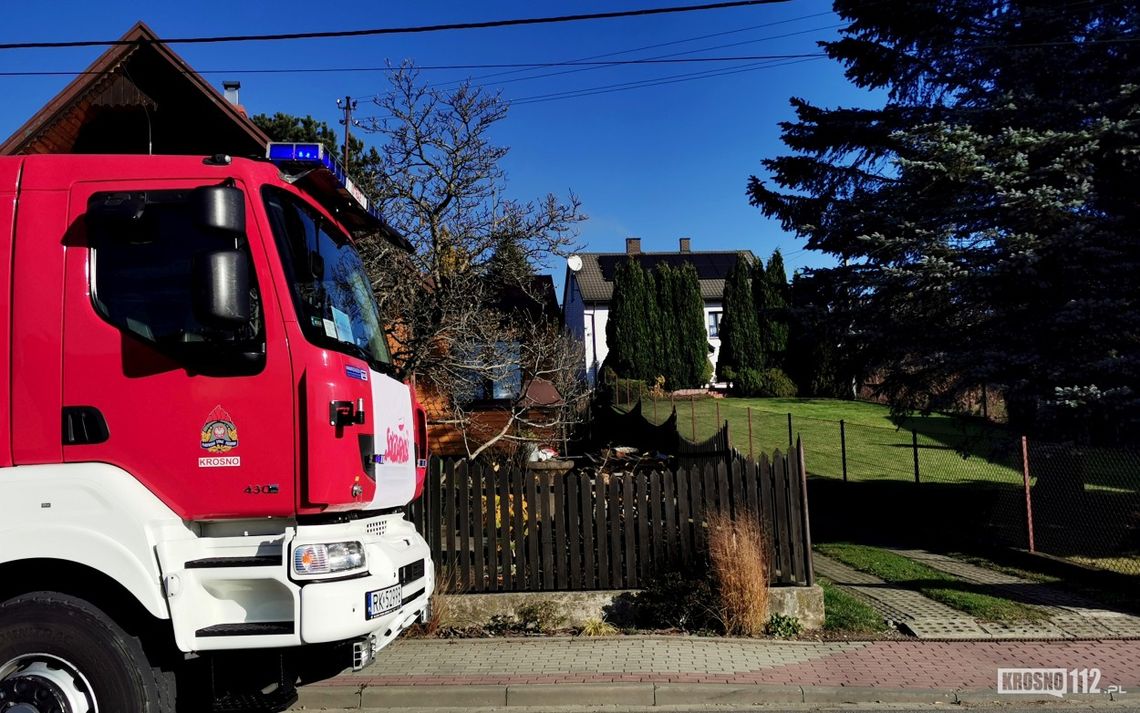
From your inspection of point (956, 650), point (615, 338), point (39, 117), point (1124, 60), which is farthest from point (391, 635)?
point (615, 338)

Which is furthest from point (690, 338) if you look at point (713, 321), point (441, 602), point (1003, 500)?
point (441, 602)

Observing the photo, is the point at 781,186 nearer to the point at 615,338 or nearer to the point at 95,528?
the point at 95,528

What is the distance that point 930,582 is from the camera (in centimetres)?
892

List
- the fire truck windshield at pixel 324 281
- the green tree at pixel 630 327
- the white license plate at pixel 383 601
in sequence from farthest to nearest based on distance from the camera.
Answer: the green tree at pixel 630 327 → the fire truck windshield at pixel 324 281 → the white license plate at pixel 383 601

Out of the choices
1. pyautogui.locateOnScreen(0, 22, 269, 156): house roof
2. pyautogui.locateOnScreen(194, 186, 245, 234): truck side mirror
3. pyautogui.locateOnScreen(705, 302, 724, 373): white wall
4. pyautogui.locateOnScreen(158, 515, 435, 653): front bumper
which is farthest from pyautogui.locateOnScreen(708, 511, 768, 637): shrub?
pyautogui.locateOnScreen(705, 302, 724, 373): white wall

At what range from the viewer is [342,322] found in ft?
14.6

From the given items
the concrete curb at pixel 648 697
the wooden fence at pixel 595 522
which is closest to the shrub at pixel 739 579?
the wooden fence at pixel 595 522

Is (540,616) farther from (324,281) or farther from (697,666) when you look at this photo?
(324,281)

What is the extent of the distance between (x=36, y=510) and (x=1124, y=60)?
13.0 m

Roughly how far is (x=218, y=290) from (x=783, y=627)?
5.60 m

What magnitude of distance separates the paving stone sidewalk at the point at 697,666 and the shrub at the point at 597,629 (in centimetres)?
17

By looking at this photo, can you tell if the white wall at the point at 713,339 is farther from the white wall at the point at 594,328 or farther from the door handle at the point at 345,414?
the door handle at the point at 345,414

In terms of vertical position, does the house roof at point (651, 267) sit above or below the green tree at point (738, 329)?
above

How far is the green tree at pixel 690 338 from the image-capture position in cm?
3914
